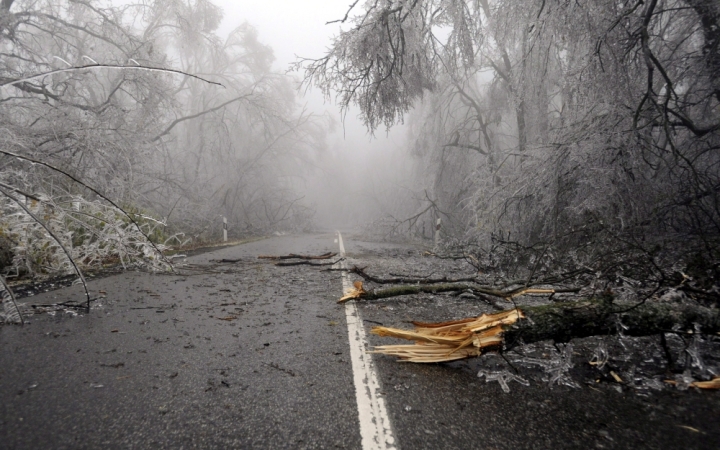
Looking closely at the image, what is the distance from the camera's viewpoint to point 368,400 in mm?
2258

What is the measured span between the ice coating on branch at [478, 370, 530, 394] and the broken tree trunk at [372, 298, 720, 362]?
0.15 metres

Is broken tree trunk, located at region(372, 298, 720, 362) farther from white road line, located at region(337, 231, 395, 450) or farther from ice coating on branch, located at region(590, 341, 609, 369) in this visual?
white road line, located at region(337, 231, 395, 450)

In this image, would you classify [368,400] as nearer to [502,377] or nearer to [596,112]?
[502,377]

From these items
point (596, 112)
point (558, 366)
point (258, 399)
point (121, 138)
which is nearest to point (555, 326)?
point (558, 366)

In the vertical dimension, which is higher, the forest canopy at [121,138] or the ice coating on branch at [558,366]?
the forest canopy at [121,138]

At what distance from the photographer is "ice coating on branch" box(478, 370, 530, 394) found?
8.19 feet

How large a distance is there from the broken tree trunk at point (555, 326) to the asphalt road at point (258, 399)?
0.16 metres

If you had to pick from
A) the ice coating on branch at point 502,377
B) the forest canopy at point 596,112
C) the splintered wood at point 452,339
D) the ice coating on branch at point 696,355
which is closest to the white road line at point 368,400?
the splintered wood at point 452,339

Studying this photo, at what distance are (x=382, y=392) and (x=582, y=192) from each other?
5323mm

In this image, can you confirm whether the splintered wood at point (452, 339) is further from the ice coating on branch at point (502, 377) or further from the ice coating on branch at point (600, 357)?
the ice coating on branch at point (600, 357)

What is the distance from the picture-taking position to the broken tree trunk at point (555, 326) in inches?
108

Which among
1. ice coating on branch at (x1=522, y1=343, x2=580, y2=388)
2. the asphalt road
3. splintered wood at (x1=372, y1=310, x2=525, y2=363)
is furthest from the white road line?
ice coating on branch at (x1=522, y1=343, x2=580, y2=388)

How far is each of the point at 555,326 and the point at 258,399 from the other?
2142 millimetres

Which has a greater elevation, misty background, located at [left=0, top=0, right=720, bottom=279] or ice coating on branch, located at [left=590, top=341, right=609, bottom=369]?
misty background, located at [left=0, top=0, right=720, bottom=279]
